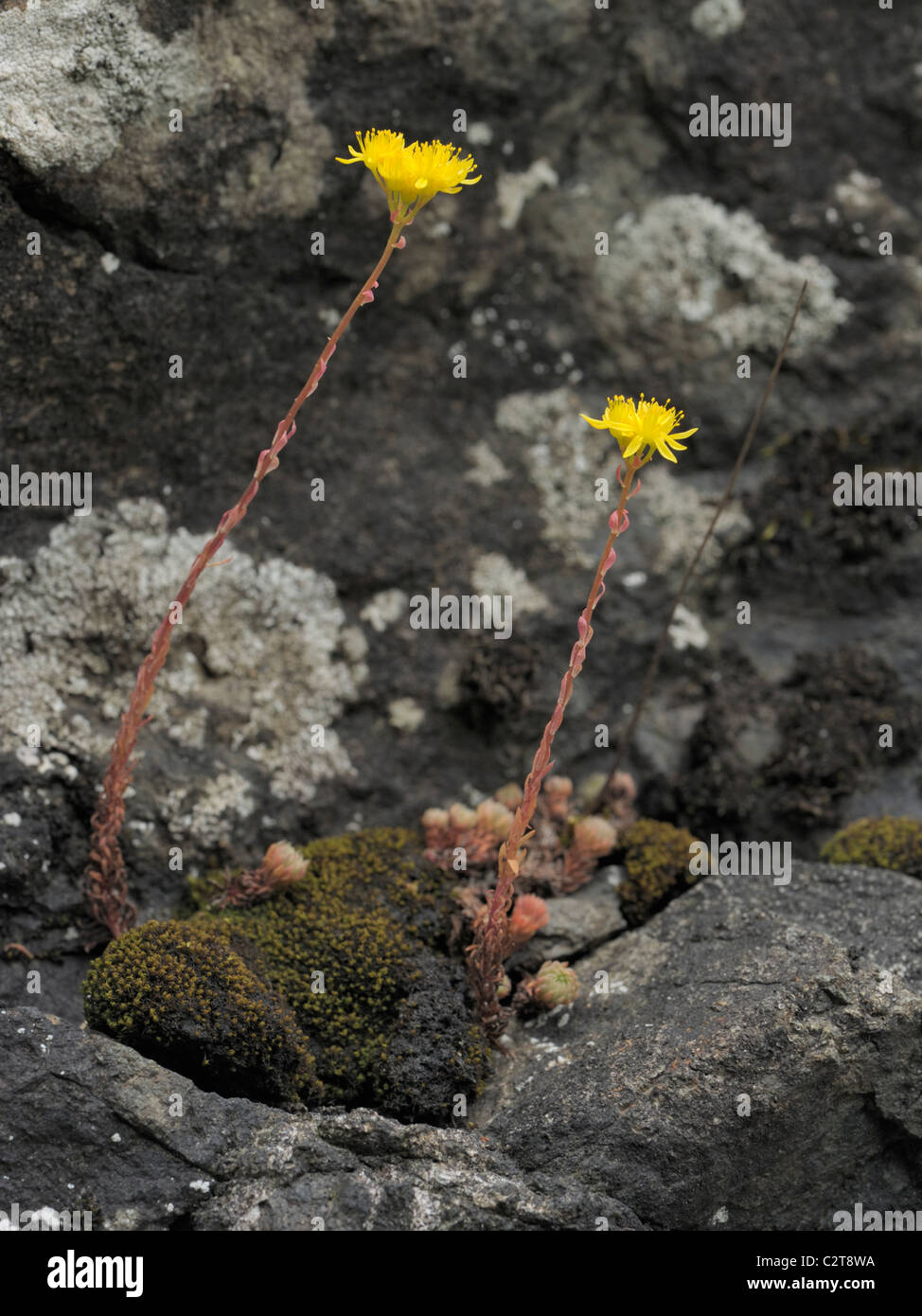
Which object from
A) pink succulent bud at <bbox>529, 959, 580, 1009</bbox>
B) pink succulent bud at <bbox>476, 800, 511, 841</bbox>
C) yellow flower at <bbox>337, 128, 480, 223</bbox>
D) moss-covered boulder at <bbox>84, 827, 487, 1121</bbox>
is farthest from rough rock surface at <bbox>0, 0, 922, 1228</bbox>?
yellow flower at <bbox>337, 128, 480, 223</bbox>

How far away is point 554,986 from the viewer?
16.8ft

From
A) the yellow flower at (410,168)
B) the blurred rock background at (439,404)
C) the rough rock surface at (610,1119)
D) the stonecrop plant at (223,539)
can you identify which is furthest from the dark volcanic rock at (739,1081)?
the yellow flower at (410,168)

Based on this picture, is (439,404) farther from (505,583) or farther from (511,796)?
(511,796)

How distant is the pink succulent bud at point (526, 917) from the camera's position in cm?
520

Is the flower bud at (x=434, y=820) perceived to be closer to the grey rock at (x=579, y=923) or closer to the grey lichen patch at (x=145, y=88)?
the grey rock at (x=579, y=923)

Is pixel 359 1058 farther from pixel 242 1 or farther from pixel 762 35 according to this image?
→ pixel 762 35

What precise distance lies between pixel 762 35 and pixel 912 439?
8.40 feet

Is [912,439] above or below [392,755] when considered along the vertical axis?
above

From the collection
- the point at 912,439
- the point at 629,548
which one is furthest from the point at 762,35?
the point at 629,548

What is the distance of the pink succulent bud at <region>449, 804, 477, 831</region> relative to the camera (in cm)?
578

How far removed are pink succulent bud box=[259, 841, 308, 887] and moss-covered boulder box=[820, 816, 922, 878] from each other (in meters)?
2.75

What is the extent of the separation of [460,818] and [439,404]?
7.94 ft

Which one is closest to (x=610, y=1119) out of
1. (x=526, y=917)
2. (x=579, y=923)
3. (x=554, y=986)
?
(x=554, y=986)

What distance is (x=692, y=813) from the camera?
647 centimetres
